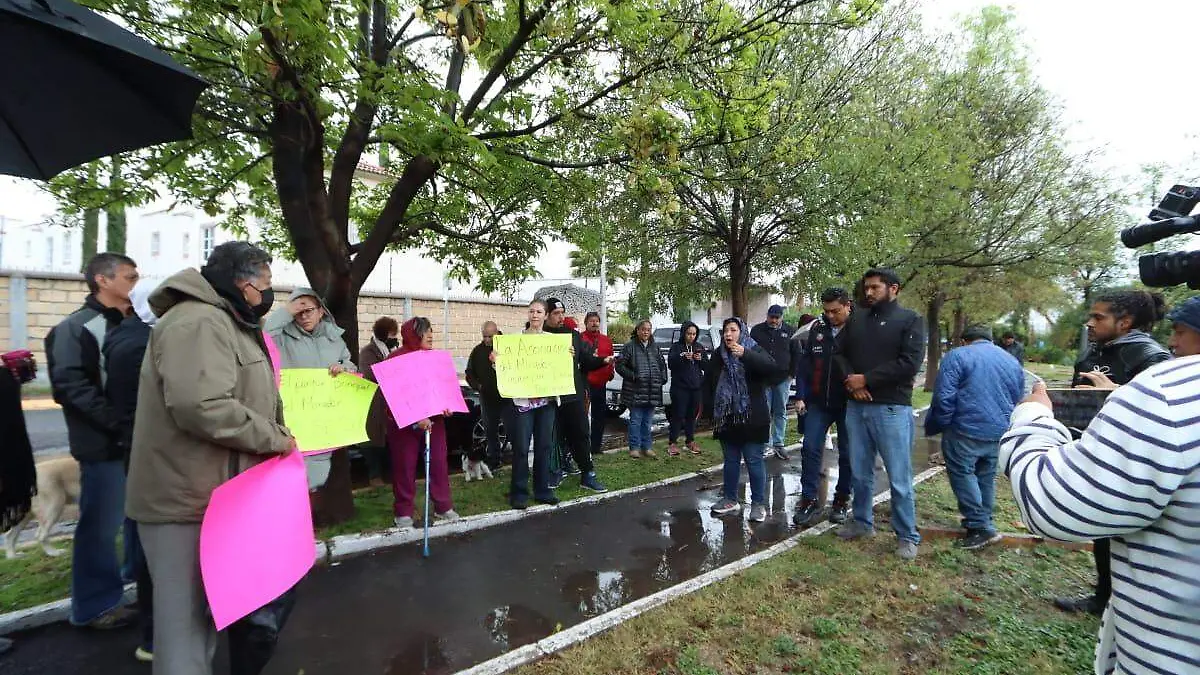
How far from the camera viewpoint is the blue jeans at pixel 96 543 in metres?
3.41

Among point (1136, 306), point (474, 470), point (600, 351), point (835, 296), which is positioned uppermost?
point (835, 296)

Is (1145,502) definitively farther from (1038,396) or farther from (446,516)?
(446,516)

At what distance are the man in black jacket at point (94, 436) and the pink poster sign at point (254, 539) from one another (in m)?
1.54

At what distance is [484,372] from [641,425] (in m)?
2.98

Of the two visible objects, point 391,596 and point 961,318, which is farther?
point 961,318

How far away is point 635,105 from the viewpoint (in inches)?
185

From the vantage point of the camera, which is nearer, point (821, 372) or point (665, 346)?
point (821, 372)

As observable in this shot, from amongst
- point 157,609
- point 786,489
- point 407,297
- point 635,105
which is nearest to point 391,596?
point 157,609

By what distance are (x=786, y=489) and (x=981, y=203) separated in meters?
12.0

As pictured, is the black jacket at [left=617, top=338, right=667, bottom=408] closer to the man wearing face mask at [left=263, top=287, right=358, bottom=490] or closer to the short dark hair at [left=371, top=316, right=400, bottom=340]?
the short dark hair at [left=371, top=316, right=400, bottom=340]

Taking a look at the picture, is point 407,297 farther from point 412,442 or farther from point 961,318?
point 961,318

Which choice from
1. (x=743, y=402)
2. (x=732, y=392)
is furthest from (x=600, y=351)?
(x=743, y=402)

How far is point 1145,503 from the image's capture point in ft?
4.48

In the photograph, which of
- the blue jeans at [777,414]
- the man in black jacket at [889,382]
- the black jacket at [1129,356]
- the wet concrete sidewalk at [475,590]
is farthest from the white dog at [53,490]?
the blue jeans at [777,414]
